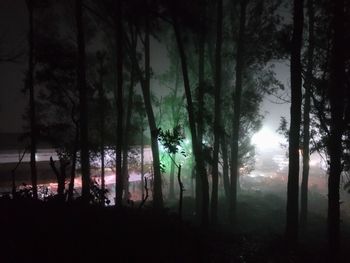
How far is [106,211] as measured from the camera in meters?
10.4

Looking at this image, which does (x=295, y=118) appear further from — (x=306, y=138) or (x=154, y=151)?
(x=154, y=151)

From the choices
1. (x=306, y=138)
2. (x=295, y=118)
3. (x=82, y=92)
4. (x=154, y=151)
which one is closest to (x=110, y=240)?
(x=295, y=118)

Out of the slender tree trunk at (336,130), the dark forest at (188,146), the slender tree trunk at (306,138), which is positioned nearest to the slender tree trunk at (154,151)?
the dark forest at (188,146)

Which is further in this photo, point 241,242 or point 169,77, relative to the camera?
point 169,77

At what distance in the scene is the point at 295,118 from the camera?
11.8 m

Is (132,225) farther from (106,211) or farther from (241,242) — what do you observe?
(241,242)

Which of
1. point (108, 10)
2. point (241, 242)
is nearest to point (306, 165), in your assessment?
point (241, 242)

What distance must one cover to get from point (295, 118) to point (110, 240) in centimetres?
755

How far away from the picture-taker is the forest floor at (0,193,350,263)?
7.14 m

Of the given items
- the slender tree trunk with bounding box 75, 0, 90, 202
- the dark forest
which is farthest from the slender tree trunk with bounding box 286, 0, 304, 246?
the slender tree trunk with bounding box 75, 0, 90, 202

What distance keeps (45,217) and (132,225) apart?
2.36 m

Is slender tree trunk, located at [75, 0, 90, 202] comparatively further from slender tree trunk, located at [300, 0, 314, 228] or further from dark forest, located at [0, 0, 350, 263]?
slender tree trunk, located at [300, 0, 314, 228]

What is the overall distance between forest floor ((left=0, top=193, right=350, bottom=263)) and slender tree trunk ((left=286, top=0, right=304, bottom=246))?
120 cm

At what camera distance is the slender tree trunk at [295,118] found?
1143 centimetres
